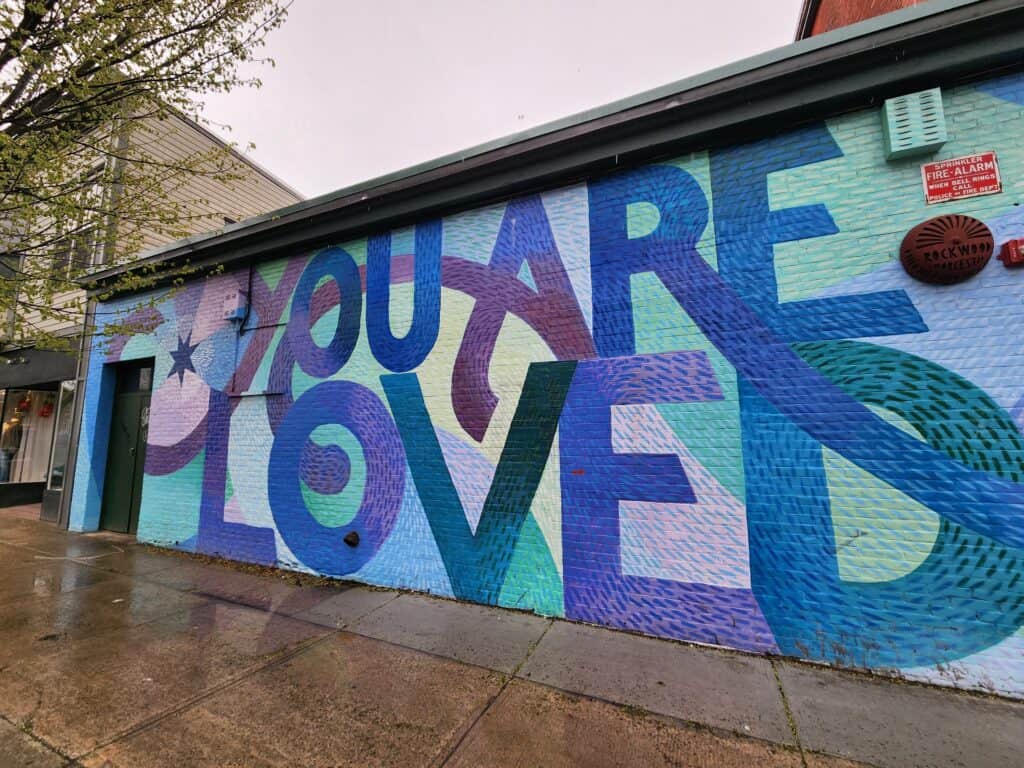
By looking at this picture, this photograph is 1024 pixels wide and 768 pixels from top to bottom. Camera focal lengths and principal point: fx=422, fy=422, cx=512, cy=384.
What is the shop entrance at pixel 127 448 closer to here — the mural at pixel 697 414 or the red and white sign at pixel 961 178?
the mural at pixel 697 414

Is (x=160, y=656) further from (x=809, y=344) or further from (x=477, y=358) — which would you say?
(x=809, y=344)

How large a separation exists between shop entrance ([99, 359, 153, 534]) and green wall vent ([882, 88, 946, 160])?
1039 cm

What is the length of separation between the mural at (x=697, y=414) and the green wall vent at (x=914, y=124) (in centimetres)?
12

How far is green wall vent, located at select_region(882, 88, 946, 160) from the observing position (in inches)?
125

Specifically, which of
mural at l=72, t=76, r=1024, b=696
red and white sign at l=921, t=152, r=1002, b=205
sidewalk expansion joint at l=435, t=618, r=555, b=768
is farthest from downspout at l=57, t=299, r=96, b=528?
red and white sign at l=921, t=152, r=1002, b=205

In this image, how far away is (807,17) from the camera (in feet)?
26.9

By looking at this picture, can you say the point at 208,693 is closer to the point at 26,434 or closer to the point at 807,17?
the point at 26,434

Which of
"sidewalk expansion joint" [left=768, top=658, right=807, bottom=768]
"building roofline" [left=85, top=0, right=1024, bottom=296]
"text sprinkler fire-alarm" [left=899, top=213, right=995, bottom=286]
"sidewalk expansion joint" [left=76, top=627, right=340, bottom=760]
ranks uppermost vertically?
"building roofline" [left=85, top=0, right=1024, bottom=296]


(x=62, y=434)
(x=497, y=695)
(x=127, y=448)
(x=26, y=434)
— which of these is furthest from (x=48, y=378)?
(x=497, y=695)

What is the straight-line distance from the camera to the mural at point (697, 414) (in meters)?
3.00

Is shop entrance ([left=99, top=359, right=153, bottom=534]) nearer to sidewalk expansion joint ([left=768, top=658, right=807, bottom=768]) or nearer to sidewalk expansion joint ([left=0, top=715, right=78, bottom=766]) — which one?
A: sidewalk expansion joint ([left=0, top=715, right=78, bottom=766])

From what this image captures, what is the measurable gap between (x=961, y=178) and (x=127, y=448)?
452 inches

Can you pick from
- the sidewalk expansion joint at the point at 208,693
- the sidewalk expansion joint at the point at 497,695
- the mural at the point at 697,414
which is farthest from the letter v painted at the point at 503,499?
the sidewalk expansion joint at the point at 208,693

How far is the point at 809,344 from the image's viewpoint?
3.42 metres
